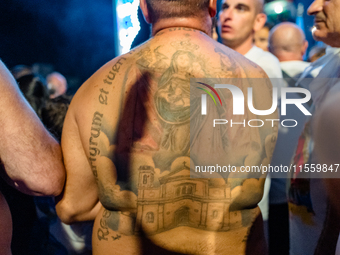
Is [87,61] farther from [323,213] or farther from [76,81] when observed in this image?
[323,213]

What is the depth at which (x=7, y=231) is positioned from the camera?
1240mm

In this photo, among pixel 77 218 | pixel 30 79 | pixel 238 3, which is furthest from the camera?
pixel 238 3

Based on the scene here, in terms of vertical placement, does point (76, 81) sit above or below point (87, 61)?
below

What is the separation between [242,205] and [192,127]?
0.47 metres

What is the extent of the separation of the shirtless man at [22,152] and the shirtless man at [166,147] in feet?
0.57

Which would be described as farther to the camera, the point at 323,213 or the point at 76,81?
the point at 76,81

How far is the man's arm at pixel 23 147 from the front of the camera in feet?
3.65

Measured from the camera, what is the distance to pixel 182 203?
120 centimetres

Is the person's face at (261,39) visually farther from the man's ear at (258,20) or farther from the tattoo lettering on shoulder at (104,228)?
the tattoo lettering on shoulder at (104,228)

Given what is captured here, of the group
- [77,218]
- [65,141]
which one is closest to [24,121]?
[65,141]

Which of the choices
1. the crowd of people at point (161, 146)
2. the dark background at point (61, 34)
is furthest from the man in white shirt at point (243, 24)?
the dark background at point (61, 34)

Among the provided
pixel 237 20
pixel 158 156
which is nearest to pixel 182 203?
pixel 158 156

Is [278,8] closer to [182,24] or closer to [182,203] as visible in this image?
[182,24]

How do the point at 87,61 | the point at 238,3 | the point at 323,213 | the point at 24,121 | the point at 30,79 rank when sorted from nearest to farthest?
the point at 24,121
the point at 323,213
the point at 30,79
the point at 238,3
the point at 87,61
